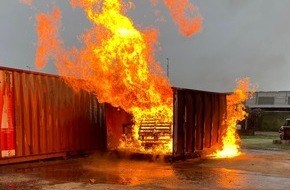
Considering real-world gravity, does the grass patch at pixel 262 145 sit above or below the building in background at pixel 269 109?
below

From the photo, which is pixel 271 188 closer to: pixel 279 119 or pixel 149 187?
pixel 149 187

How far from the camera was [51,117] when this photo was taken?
49.3ft

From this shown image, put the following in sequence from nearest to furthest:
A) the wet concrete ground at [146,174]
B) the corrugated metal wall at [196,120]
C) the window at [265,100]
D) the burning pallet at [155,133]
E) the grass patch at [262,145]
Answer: the wet concrete ground at [146,174], the corrugated metal wall at [196,120], the burning pallet at [155,133], the grass patch at [262,145], the window at [265,100]

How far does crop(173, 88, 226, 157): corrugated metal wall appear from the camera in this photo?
49.6ft

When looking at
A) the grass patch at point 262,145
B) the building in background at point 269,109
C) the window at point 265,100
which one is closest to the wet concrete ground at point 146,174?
the grass patch at point 262,145

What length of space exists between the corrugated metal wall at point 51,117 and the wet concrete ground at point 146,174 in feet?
2.19

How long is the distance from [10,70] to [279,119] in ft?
104

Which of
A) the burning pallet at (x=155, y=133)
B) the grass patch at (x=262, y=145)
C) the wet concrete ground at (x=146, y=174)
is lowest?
the grass patch at (x=262, y=145)

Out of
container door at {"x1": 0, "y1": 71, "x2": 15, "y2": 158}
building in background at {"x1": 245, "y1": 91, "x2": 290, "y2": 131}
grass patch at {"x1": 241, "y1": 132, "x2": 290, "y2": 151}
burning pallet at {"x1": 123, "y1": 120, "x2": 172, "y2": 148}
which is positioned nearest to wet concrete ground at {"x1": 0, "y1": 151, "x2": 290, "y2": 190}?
container door at {"x1": 0, "y1": 71, "x2": 15, "y2": 158}

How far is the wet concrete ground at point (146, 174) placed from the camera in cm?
1041

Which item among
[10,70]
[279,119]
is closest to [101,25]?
[10,70]

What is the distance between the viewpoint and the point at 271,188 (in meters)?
10.3

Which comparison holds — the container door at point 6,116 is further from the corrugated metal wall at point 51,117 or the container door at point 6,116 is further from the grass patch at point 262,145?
the grass patch at point 262,145

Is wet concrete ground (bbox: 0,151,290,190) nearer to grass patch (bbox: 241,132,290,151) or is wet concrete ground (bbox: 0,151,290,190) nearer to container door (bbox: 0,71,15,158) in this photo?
container door (bbox: 0,71,15,158)
